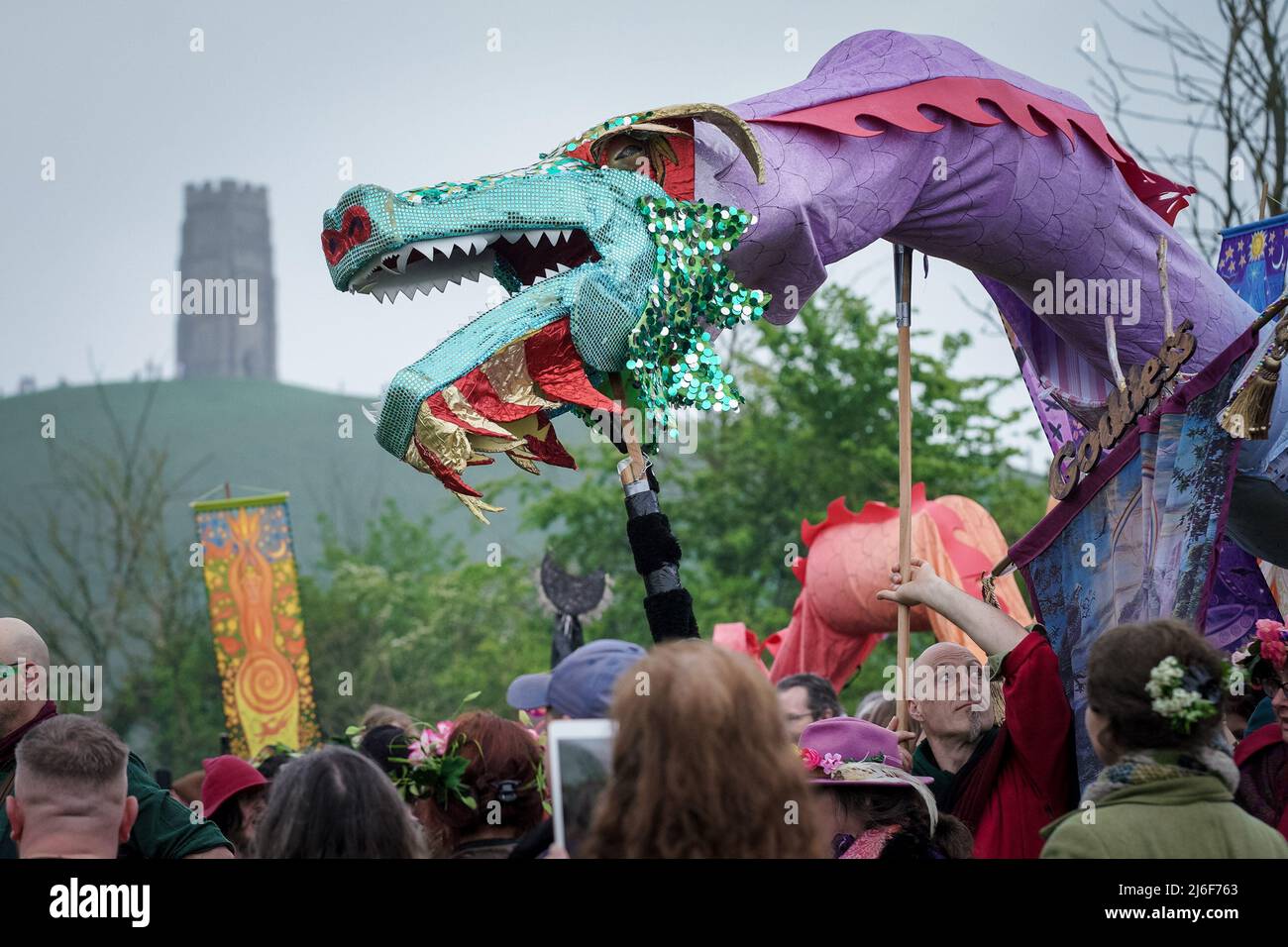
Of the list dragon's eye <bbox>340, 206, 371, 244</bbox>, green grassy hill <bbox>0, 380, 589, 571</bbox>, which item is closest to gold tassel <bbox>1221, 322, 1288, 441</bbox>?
dragon's eye <bbox>340, 206, 371, 244</bbox>

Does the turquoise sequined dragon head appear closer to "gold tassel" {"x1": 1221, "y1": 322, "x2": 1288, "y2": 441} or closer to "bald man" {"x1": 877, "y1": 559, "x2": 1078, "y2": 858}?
"bald man" {"x1": 877, "y1": 559, "x2": 1078, "y2": 858}

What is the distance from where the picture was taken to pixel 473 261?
15.5 feet

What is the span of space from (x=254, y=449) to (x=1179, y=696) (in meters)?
56.8

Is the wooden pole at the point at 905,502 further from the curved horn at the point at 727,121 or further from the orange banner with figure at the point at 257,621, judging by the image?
the orange banner with figure at the point at 257,621

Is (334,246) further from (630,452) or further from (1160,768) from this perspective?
(1160,768)

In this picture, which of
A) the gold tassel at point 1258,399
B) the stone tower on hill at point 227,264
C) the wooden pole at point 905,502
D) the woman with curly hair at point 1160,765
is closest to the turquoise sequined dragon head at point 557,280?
the wooden pole at point 905,502

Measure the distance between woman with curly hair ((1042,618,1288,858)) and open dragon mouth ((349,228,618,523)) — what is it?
1.77 m

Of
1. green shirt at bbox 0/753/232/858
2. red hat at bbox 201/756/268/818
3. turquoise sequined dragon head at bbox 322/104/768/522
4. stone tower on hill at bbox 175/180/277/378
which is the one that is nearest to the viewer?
green shirt at bbox 0/753/232/858

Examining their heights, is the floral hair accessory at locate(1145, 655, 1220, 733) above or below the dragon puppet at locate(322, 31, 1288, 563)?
below

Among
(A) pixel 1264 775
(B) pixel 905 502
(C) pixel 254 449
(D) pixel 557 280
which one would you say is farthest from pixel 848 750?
(C) pixel 254 449

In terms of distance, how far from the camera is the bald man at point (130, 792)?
4145 millimetres

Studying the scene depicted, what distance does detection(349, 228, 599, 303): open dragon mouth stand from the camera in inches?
A: 177
